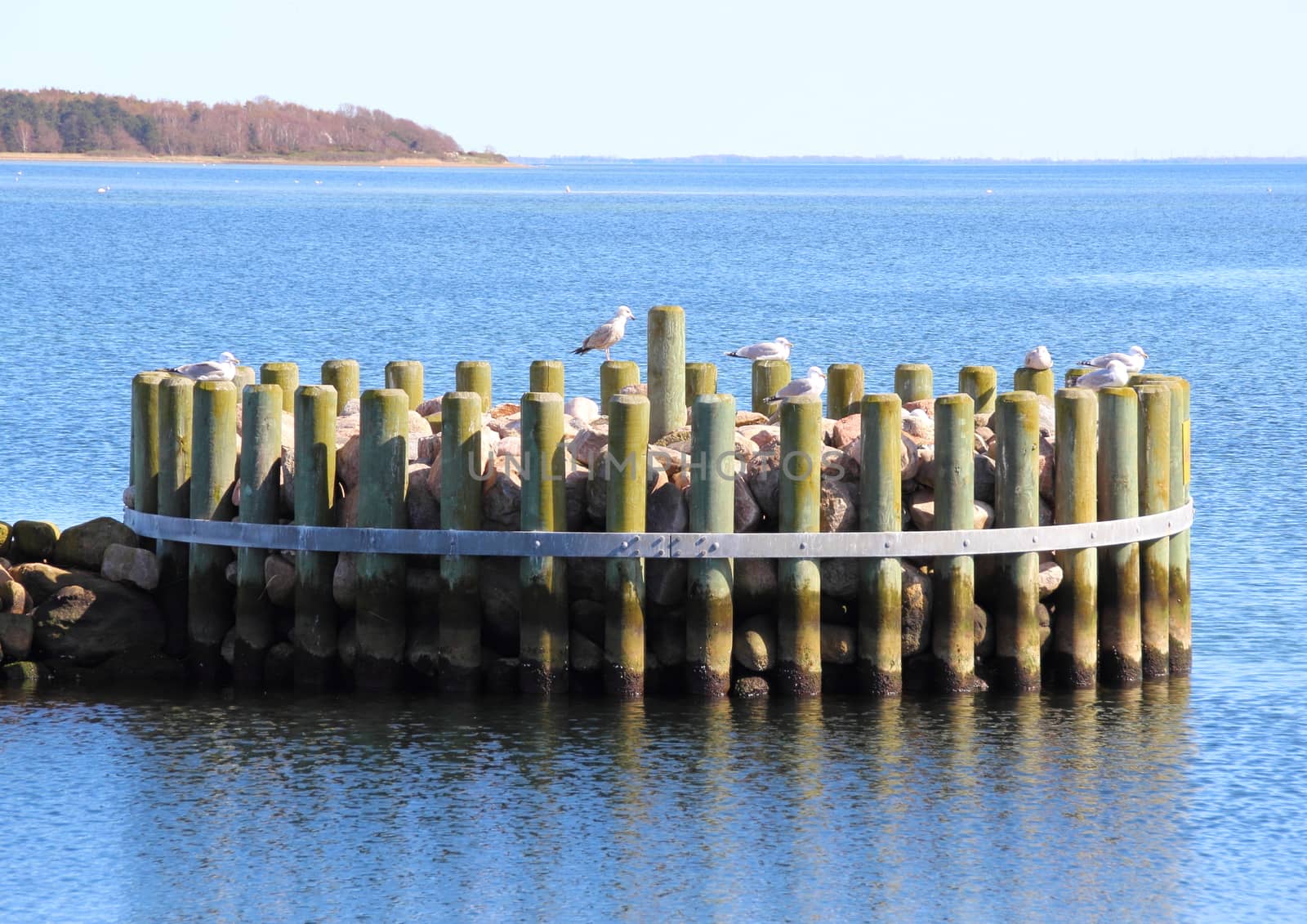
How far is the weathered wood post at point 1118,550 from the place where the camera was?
1527cm

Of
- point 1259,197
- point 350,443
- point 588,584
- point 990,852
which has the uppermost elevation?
point 1259,197

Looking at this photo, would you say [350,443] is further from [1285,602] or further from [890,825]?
[1285,602]

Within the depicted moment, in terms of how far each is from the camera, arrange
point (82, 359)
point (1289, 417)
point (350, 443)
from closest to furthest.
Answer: point (350, 443), point (1289, 417), point (82, 359)

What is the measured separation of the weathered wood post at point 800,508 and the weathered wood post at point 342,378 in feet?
16.5

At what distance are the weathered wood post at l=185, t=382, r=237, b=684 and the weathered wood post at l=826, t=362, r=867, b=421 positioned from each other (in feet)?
18.4

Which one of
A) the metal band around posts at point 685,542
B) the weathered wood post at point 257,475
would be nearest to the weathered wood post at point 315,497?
the metal band around posts at point 685,542

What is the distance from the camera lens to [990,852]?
1259 cm

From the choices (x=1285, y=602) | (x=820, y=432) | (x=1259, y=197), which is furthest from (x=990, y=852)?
(x=1259, y=197)

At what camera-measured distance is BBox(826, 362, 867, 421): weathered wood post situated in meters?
18.2

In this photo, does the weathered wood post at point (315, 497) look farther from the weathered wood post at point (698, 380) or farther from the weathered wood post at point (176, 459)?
the weathered wood post at point (698, 380)

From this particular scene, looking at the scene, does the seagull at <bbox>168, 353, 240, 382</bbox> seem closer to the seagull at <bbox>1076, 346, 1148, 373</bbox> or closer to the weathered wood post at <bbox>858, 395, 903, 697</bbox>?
the weathered wood post at <bbox>858, 395, 903, 697</bbox>

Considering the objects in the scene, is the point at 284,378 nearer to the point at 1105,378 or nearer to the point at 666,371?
the point at 666,371

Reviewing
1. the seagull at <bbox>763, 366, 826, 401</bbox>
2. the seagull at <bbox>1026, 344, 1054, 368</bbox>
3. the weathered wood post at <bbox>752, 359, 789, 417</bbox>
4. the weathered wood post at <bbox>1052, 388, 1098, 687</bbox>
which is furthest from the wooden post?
the weathered wood post at <bbox>1052, 388, 1098, 687</bbox>

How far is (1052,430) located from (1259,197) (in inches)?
7187
